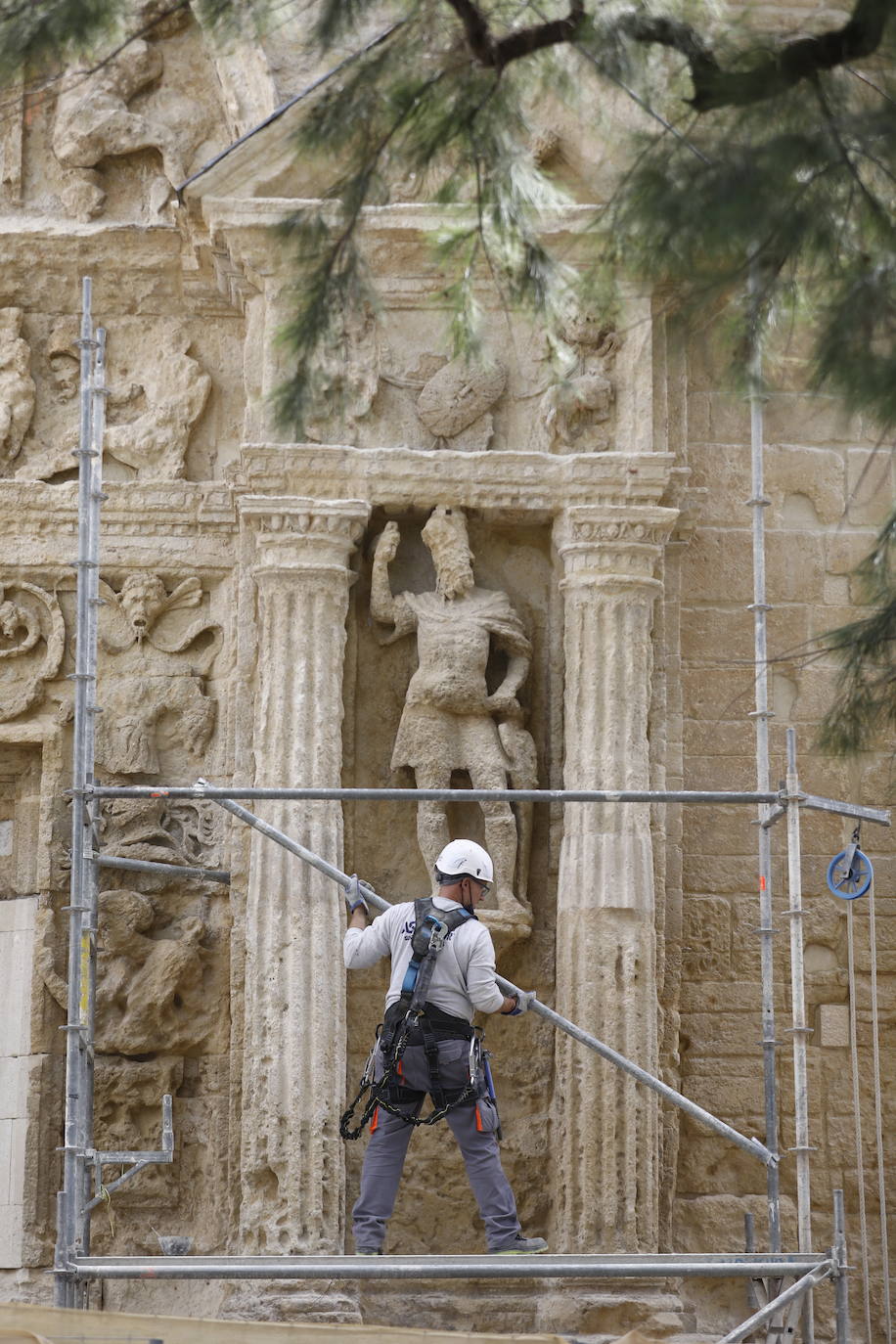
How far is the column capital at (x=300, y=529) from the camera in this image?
995 centimetres

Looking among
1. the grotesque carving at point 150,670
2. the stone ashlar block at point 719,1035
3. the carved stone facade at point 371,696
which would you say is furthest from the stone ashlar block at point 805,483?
the grotesque carving at point 150,670

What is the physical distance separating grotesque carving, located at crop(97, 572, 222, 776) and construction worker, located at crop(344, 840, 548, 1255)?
2063 millimetres

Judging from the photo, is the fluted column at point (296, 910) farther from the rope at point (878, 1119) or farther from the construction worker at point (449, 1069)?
the rope at point (878, 1119)

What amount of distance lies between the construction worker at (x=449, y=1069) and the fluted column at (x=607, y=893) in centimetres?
101

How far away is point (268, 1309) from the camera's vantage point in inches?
362

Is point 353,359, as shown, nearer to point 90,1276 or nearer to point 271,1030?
point 271,1030

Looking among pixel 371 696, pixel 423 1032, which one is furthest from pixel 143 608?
pixel 423 1032

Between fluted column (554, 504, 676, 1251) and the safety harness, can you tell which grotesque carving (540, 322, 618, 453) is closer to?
fluted column (554, 504, 676, 1251)

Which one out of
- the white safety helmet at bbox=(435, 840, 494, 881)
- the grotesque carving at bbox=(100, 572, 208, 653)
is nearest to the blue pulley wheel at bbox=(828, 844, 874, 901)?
the white safety helmet at bbox=(435, 840, 494, 881)

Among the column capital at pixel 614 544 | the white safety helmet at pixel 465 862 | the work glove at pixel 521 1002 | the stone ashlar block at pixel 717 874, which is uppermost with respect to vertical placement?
the column capital at pixel 614 544

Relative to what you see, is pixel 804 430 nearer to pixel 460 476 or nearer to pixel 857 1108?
pixel 460 476

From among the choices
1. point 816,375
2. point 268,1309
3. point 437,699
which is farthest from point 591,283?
point 268,1309

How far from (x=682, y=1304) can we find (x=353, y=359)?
4155 mm

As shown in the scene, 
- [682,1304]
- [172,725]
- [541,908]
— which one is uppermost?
[172,725]
